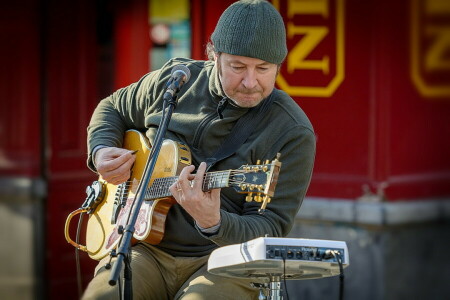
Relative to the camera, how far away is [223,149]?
4211 millimetres

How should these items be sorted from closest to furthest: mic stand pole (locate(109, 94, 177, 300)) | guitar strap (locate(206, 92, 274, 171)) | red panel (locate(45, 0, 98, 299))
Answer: mic stand pole (locate(109, 94, 177, 300)) → guitar strap (locate(206, 92, 274, 171)) → red panel (locate(45, 0, 98, 299))

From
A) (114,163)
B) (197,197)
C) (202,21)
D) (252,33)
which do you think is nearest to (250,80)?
(252,33)

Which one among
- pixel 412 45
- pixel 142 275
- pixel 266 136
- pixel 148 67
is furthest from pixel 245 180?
pixel 148 67

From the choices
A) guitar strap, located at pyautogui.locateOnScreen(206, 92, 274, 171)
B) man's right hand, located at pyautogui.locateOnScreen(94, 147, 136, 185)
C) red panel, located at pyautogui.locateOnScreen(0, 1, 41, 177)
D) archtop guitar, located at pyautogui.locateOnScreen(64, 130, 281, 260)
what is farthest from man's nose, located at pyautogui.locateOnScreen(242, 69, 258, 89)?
red panel, located at pyautogui.locateOnScreen(0, 1, 41, 177)

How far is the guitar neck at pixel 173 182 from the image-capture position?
12.5 ft

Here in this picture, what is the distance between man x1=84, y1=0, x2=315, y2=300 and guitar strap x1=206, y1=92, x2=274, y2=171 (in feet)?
0.05

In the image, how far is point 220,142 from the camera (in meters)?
4.29

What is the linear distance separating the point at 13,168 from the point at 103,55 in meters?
1.12

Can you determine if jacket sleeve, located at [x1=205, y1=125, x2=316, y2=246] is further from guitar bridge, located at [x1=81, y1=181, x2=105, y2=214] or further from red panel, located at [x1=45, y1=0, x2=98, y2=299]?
red panel, located at [x1=45, y1=0, x2=98, y2=299]

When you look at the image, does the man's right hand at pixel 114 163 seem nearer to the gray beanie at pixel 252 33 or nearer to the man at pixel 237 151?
the man at pixel 237 151

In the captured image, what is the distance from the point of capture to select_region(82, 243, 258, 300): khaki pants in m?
4.06

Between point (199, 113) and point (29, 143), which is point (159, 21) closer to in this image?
point (29, 143)

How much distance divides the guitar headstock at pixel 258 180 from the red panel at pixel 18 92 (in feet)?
14.3

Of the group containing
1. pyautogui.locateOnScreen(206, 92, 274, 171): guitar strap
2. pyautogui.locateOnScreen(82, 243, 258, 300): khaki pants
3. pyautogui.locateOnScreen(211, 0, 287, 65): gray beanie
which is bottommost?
pyautogui.locateOnScreen(82, 243, 258, 300): khaki pants
